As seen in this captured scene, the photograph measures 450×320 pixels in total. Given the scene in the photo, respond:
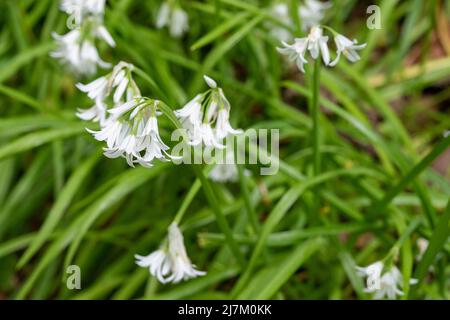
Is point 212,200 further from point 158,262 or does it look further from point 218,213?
point 158,262

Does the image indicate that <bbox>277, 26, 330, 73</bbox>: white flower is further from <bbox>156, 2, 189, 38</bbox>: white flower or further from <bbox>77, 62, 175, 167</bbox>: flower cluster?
<bbox>156, 2, 189, 38</bbox>: white flower

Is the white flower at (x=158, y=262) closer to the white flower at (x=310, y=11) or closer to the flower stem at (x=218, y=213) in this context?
the flower stem at (x=218, y=213)

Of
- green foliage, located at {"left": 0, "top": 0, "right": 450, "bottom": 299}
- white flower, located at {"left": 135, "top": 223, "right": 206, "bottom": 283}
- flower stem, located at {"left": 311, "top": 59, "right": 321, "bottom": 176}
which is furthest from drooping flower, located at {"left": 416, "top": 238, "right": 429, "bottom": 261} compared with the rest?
white flower, located at {"left": 135, "top": 223, "right": 206, "bottom": 283}

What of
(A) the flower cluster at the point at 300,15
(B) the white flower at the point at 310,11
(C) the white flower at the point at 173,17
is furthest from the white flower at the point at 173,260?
(B) the white flower at the point at 310,11

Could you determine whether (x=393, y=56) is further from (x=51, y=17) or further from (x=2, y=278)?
(x=2, y=278)

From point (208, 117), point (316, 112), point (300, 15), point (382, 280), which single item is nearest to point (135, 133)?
point (208, 117)

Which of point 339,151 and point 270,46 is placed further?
point 270,46
